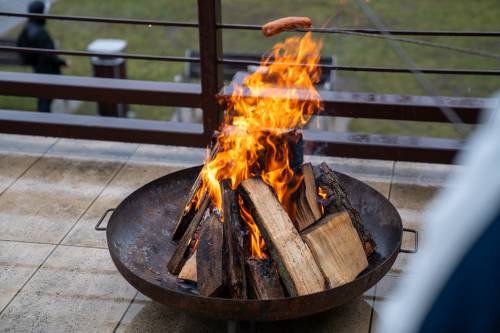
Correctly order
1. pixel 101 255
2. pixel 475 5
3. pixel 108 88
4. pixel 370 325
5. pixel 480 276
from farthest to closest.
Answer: pixel 475 5, pixel 108 88, pixel 101 255, pixel 370 325, pixel 480 276

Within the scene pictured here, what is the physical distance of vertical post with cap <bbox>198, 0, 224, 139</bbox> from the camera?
13.9 ft

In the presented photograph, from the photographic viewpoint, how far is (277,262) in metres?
2.88

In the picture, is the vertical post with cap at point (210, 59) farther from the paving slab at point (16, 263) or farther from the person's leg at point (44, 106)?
the person's leg at point (44, 106)

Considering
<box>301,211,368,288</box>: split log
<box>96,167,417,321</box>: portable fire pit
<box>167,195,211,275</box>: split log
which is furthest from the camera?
<box>167,195,211,275</box>: split log

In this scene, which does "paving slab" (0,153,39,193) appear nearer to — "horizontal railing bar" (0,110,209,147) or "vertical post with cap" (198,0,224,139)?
"horizontal railing bar" (0,110,209,147)

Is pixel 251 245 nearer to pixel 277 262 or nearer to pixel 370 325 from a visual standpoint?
pixel 277 262

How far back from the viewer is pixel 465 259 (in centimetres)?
94

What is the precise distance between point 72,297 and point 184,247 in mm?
698

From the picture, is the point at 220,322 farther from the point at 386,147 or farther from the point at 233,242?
the point at 386,147

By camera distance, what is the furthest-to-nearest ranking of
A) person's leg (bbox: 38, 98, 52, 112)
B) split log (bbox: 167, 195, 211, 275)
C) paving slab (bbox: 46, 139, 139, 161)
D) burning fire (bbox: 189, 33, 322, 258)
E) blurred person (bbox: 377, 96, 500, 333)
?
1. person's leg (bbox: 38, 98, 52, 112)
2. paving slab (bbox: 46, 139, 139, 161)
3. burning fire (bbox: 189, 33, 322, 258)
4. split log (bbox: 167, 195, 211, 275)
5. blurred person (bbox: 377, 96, 500, 333)

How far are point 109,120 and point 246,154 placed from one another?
5.98 ft

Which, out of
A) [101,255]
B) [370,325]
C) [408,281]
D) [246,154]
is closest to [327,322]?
[370,325]

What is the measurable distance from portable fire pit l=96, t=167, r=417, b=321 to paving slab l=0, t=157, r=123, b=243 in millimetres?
731

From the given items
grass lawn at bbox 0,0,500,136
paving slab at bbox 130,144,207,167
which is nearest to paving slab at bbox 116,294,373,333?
paving slab at bbox 130,144,207,167
